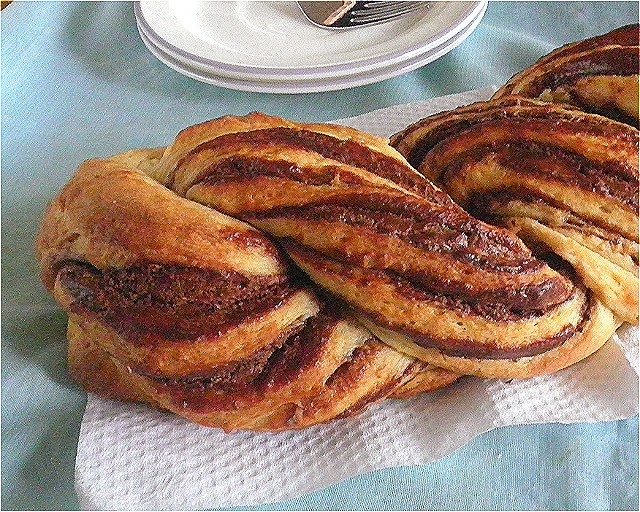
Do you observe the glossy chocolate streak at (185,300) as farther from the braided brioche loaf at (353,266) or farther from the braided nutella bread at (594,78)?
the braided nutella bread at (594,78)

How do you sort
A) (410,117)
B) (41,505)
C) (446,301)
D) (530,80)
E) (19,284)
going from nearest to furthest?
(446,301) → (41,505) → (530,80) → (19,284) → (410,117)

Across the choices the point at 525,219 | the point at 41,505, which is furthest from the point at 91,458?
the point at 525,219

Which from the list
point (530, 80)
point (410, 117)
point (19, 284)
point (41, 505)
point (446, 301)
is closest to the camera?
point (446, 301)

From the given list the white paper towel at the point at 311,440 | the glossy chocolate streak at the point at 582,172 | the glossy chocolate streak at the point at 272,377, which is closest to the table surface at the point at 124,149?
the white paper towel at the point at 311,440

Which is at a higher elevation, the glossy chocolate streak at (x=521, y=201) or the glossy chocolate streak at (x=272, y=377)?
the glossy chocolate streak at (x=521, y=201)

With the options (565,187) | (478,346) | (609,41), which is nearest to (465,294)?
(478,346)

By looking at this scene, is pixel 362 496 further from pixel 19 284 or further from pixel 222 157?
pixel 19 284

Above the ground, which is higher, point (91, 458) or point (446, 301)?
point (446, 301)

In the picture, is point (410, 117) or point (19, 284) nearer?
point (19, 284)
